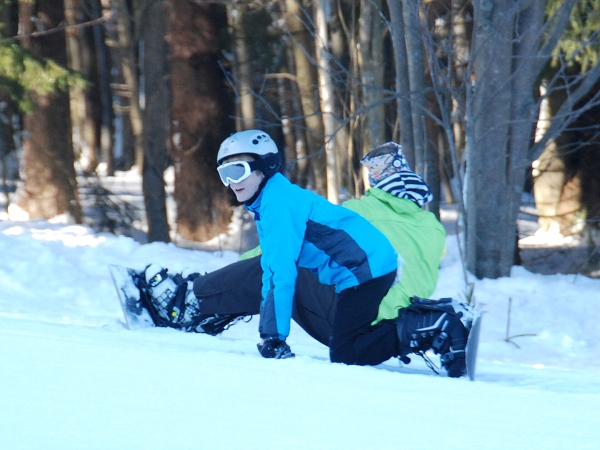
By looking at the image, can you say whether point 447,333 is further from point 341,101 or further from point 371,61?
point 341,101

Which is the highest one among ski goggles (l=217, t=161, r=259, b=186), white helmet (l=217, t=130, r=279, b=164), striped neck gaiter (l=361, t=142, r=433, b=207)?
white helmet (l=217, t=130, r=279, b=164)

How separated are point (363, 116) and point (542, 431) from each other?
7570mm

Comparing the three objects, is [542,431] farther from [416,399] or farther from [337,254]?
[337,254]

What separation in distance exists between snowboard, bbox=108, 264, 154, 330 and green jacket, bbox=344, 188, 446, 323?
4.32 feet

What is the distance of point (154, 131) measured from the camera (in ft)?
33.9

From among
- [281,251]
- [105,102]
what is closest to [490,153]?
[281,251]

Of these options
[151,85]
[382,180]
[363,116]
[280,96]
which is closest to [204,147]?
[151,85]

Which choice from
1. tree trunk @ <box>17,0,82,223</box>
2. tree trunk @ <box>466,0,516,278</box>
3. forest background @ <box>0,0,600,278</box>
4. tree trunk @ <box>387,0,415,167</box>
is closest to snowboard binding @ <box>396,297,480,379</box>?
forest background @ <box>0,0,600,278</box>

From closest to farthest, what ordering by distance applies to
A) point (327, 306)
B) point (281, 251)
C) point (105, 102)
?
point (281, 251)
point (327, 306)
point (105, 102)

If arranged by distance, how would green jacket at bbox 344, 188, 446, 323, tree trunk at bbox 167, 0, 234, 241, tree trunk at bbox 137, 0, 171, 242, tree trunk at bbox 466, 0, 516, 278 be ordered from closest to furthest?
green jacket at bbox 344, 188, 446, 323, tree trunk at bbox 466, 0, 516, 278, tree trunk at bbox 137, 0, 171, 242, tree trunk at bbox 167, 0, 234, 241

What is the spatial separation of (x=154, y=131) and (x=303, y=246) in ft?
23.8

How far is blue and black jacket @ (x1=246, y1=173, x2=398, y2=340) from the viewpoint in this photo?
333 cm

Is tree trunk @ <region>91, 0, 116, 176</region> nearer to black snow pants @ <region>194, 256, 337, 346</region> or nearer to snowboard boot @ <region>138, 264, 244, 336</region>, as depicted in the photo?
snowboard boot @ <region>138, 264, 244, 336</region>

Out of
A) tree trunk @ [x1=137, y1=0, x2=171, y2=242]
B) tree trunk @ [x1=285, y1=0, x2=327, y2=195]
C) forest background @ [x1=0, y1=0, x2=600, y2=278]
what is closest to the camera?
forest background @ [x1=0, y1=0, x2=600, y2=278]
